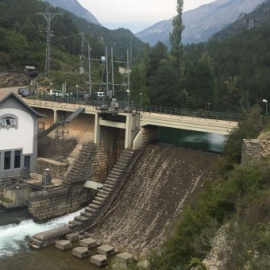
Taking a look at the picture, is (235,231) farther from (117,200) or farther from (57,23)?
(57,23)

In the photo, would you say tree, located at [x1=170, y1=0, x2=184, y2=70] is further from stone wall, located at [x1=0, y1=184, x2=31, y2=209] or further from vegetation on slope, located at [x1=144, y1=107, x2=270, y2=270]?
vegetation on slope, located at [x1=144, y1=107, x2=270, y2=270]

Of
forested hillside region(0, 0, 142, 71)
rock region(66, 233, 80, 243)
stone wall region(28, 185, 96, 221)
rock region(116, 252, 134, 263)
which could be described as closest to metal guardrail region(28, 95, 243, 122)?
stone wall region(28, 185, 96, 221)

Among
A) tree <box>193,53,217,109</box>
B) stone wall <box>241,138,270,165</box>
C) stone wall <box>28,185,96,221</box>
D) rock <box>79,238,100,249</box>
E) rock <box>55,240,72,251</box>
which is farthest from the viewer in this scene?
tree <box>193,53,217,109</box>

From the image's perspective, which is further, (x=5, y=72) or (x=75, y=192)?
(x=5, y=72)

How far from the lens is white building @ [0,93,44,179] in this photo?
37.6 m

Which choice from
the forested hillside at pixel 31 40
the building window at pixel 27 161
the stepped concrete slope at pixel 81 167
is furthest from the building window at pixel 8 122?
the forested hillside at pixel 31 40

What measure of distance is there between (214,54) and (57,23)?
159 ft

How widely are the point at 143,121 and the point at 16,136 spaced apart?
11837 millimetres

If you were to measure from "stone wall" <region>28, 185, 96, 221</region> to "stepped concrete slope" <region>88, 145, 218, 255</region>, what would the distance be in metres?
3.64

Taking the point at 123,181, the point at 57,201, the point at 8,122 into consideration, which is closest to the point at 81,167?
the point at 57,201

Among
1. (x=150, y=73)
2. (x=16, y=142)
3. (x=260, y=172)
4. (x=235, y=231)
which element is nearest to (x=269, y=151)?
(x=260, y=172)

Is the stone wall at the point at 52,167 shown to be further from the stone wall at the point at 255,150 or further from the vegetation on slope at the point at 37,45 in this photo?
the vegetation on slope at the point at 37,45

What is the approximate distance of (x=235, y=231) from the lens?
14641 mm

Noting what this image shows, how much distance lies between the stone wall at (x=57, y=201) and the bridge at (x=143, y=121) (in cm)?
552
